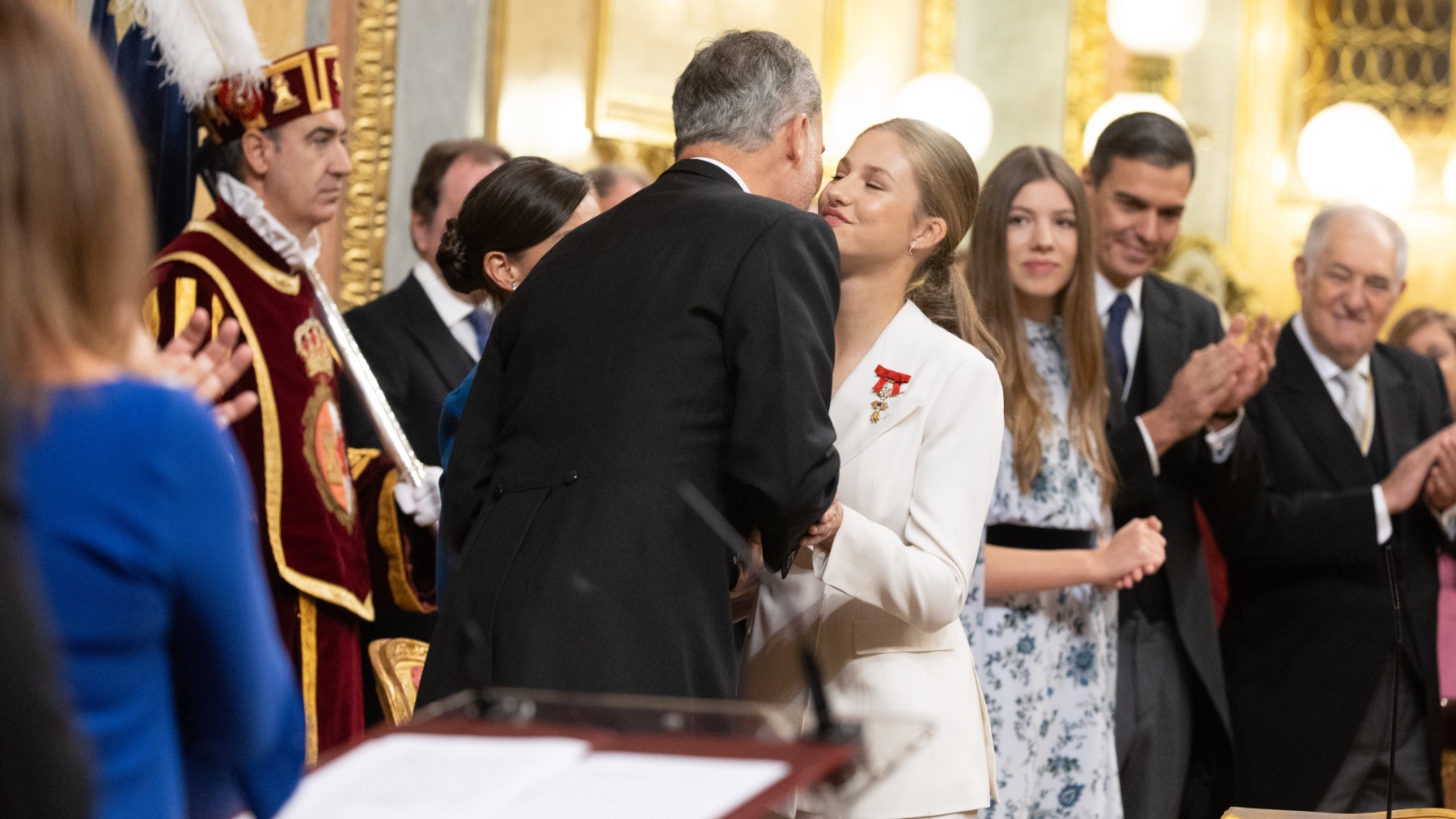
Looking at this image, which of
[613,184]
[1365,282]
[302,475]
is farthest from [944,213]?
[613,184]

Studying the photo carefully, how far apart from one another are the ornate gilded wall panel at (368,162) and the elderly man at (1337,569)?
2.65 metres

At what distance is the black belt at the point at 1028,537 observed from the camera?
10.4 ft

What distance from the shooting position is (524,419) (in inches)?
89.8

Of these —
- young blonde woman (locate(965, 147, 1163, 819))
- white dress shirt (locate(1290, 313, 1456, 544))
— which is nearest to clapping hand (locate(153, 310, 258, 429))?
young blonde woman (locate(965, 147, 1163, 819))

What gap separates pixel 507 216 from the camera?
119 inches

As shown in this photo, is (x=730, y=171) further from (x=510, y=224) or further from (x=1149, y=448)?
(x=1149, y=448)

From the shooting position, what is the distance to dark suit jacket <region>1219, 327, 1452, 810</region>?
3844 mm

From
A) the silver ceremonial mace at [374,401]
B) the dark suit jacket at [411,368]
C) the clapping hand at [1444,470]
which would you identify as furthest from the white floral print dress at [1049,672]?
the dark suit jacket at [411,368]

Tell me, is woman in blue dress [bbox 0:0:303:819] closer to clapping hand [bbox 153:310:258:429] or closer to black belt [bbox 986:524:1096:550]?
clapping hand [bbox 153:310:258:429]

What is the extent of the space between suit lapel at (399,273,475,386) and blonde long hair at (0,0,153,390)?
292 cm

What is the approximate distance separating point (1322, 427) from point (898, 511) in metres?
1.99

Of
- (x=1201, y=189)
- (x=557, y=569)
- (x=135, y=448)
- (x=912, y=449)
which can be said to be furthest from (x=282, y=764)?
(x=1201, y=189)

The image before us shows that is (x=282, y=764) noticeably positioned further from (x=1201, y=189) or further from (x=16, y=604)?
(x=1201, y=189)

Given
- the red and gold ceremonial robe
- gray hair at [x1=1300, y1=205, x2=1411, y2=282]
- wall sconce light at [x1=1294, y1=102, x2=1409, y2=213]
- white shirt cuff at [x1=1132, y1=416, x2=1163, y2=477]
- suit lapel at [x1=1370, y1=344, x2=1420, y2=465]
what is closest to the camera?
the red and gold ceremonial robe
